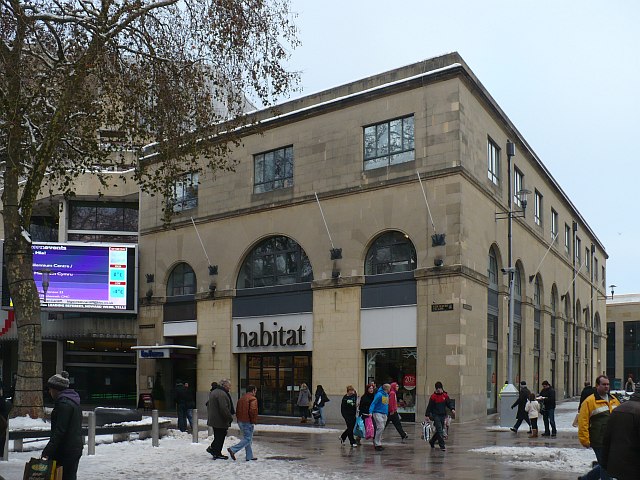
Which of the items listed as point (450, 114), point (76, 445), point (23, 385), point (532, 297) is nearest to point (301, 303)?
point (450, 114)

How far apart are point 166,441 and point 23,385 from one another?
364cm

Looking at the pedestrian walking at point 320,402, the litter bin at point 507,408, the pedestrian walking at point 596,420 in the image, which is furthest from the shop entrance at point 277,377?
the pedestrian walking at point 596,420

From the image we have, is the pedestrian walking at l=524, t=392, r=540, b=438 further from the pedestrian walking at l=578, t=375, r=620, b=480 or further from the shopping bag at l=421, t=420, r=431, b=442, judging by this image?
the pedestrian walking at l=578, t=375, r=620, b=480

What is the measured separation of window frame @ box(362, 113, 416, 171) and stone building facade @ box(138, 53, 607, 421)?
0.08 metres

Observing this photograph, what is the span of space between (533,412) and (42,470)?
1778 centimetres

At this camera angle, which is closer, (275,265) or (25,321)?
(25,321)

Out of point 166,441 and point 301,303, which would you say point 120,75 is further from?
point 301,303

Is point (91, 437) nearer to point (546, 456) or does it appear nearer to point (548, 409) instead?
point (546, 456)

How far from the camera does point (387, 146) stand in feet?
103

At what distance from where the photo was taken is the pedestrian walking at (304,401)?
30.2 meters

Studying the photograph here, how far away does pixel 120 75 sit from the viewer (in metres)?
20.9

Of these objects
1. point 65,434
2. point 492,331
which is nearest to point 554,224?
point 492,331

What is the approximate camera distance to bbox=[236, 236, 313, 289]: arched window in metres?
34.0

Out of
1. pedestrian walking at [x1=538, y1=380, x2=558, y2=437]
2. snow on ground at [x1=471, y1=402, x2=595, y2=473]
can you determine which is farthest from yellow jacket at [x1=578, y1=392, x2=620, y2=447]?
pedestrian walking at [x1=538, y1=380, x2=558, y2=437]
